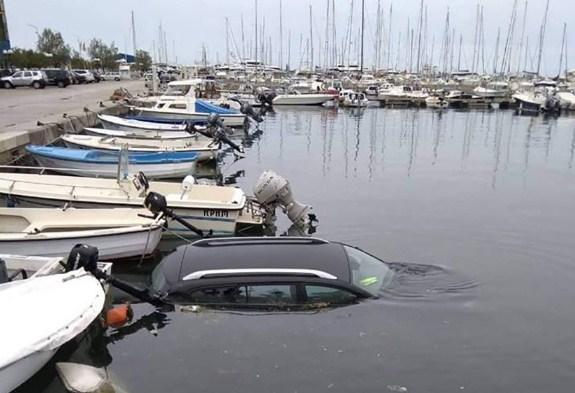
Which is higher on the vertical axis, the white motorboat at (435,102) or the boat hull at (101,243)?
the boat hull at (101,243)

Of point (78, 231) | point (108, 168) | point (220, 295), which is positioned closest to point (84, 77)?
point (108, 168)

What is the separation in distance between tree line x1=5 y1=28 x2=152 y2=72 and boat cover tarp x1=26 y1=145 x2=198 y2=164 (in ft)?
191

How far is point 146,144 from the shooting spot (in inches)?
973

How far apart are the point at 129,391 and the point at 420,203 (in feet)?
44.5

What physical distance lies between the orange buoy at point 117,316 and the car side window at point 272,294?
194cm

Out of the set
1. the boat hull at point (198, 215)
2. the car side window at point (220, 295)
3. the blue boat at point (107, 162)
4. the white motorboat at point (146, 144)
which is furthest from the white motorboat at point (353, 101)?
the car side window at point (220, 295)

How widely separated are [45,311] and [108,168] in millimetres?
13077

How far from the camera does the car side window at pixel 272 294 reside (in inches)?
331

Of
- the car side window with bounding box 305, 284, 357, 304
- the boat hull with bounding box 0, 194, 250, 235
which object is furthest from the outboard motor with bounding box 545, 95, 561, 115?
the car side window with bounding box 305, 284, 357, 304

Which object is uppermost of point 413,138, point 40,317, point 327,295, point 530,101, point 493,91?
point 40,317

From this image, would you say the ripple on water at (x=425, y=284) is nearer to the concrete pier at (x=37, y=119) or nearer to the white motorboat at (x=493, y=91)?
the concrete pier at (x=37, y=119)

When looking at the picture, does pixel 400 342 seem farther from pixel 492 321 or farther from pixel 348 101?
pixel 348 101

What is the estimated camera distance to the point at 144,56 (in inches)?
4705

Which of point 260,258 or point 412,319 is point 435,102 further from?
point 260,258
